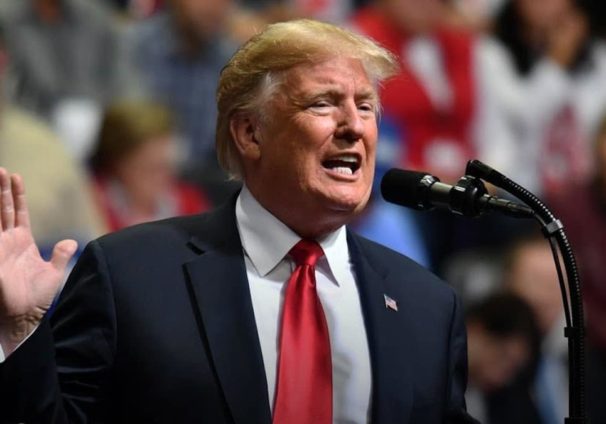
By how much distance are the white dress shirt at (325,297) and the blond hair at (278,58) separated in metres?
0.14

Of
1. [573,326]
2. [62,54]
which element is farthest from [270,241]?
[62,54]

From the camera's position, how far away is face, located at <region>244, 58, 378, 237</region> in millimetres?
2445

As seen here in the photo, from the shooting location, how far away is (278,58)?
2.47 meters

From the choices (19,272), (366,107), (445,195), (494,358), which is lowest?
(494,358)


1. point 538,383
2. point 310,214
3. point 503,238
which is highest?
point 310,214

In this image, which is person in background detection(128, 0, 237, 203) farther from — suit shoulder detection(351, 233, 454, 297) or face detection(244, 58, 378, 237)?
face detection(244, 58, 378, 237)

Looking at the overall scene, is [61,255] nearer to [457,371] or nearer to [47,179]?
[457,371]

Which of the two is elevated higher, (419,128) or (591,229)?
(419,128)

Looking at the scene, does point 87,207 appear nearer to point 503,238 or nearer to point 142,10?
point 142,10

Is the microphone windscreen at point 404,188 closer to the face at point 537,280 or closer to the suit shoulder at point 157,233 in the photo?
the suit shoulder at point 157,233

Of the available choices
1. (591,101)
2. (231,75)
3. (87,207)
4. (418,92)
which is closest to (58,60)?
(87,207)

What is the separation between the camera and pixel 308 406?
2.37 meters

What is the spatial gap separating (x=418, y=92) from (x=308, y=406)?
10.5 feet

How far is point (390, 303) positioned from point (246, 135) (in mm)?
380
